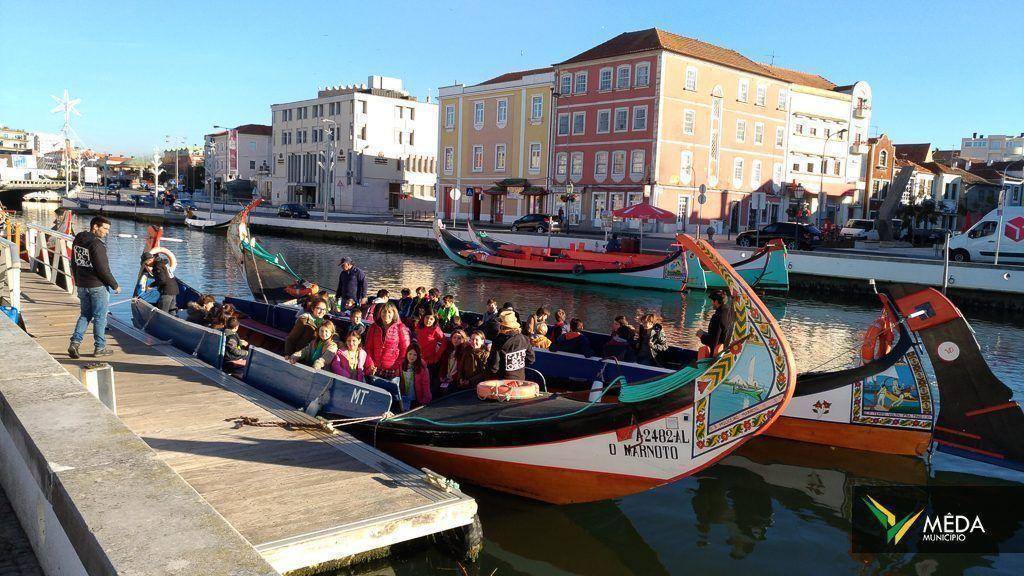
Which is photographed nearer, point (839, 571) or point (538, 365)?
point (839, 571)

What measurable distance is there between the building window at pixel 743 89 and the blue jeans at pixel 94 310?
4726cm

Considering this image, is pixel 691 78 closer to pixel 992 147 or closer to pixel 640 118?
pixel 640 118

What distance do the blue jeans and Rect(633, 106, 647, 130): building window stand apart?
40530 millimetres

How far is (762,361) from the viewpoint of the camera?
7051 millimetres

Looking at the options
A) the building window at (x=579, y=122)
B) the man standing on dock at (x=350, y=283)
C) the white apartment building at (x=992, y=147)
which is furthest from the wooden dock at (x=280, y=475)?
the white apartment building at (x=992, y=147)

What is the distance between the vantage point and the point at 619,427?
7.56 meters

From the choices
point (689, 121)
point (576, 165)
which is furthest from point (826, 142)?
point (576, 165)

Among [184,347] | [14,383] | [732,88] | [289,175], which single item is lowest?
[184,347]

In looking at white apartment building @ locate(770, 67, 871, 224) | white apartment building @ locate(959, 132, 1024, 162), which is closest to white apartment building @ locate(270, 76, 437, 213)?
white apartment building @ locate(770, 67, 871, 224)

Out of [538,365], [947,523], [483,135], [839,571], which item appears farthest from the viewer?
[483,135]

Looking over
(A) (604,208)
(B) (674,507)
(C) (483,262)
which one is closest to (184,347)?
(B) (674,507)

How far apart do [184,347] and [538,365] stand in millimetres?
5608

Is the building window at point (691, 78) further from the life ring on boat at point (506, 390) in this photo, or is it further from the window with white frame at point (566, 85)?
the life ring on boat at point (506, 390)

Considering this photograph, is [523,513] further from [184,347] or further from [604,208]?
[604,208]
